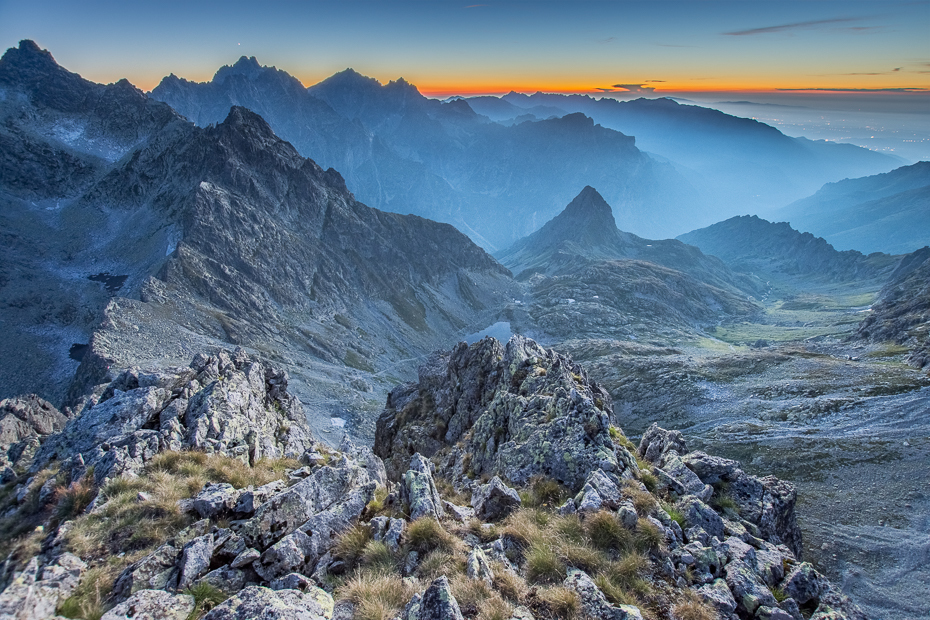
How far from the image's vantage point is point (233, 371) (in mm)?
32281

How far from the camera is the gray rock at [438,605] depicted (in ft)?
24.9

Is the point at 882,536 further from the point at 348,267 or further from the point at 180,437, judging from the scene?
the point at 348,267

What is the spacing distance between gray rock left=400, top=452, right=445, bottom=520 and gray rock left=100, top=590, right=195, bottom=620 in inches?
217

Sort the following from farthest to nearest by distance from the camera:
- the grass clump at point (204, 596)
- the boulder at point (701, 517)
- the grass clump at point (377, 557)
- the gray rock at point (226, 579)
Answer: the boulder at point (701, 517) → the grass clump at point (377, 557) → the gray rock at point (226, 579) → the grass clump at point (204, 596)

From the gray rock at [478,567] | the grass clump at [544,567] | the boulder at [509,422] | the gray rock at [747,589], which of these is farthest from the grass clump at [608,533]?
the boulder at [509,422]

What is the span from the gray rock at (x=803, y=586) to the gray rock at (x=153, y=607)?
50.2 ft

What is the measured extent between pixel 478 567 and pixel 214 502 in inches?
300

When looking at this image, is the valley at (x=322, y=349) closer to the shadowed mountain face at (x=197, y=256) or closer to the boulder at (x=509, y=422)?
the boulder at (x=509, y=422)

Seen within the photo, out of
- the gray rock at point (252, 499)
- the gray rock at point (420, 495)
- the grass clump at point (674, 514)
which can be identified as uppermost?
the gray rock at point (252, 499)

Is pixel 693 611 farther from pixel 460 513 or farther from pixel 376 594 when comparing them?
pixel 376 594

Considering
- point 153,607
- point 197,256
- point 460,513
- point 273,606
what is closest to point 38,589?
point 153,607

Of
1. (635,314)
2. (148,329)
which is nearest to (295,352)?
(148,329)

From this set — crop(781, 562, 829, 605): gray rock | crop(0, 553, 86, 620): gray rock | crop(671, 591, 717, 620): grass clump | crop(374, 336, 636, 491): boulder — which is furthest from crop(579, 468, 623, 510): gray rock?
crop(0, 553, 86, 620): gray rock

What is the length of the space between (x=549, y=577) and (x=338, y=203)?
648ft
